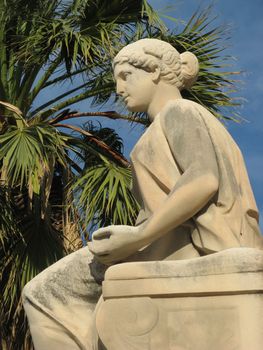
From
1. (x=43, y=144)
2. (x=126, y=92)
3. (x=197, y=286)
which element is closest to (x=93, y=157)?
(x=43, y=144)

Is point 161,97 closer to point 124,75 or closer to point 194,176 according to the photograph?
point 124,75

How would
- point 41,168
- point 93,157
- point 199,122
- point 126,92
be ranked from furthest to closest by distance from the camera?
point 93,157 → point 41,168 → point 126,92 → point 199,122

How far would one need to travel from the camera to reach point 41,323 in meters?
3.69

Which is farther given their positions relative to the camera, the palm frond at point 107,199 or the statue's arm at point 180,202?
the palm frond at point 107,199

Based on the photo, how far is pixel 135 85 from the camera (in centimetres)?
397

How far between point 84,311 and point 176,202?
0.69m

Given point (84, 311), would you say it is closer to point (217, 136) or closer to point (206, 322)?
point (206, 322)

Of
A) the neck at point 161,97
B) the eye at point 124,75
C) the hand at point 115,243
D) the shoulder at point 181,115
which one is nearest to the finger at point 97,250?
the hand at point 115,243

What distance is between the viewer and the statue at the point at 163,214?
3.51 m

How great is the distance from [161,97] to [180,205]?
701mm

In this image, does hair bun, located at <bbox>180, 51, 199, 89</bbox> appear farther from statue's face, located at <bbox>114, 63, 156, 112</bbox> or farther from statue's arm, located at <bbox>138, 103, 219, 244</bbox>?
statue's arm, located at <bbox>138, 103, 219, 244</bbox>

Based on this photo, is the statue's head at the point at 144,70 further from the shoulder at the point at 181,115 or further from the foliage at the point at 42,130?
the foliage at the point at 42,130

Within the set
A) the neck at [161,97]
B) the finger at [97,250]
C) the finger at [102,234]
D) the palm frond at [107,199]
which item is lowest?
the palm frond at [107,199]

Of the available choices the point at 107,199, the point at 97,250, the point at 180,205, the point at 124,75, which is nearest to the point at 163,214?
the point at 180,205
